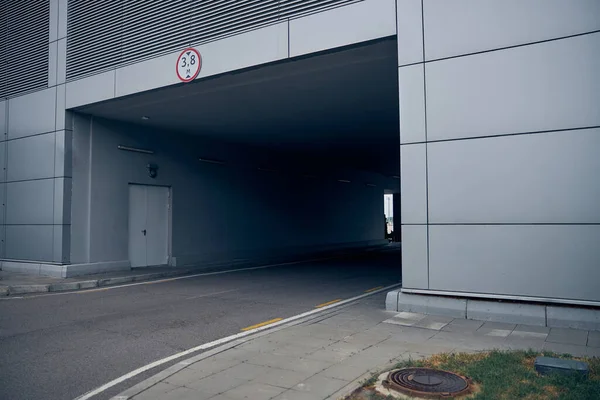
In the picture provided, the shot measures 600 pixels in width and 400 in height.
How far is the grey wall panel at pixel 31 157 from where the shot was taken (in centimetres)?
1420

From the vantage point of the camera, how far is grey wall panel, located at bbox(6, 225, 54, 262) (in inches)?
550

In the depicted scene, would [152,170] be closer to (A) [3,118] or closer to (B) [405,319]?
(A) [3,118]

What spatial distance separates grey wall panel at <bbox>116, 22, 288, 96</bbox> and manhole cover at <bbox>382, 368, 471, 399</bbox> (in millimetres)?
6858

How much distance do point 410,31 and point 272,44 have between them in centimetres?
288

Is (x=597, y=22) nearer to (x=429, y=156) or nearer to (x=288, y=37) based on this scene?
(x=429, y=156)

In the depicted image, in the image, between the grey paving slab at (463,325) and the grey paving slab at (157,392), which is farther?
the grey paving slab at (463,325)

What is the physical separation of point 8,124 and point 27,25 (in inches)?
123

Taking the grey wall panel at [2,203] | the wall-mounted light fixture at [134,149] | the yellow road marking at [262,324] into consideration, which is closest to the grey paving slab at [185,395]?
the yellow road marking at [262,324]

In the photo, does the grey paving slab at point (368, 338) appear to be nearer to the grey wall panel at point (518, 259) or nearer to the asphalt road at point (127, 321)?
the grey wall panel at point (518, 259)

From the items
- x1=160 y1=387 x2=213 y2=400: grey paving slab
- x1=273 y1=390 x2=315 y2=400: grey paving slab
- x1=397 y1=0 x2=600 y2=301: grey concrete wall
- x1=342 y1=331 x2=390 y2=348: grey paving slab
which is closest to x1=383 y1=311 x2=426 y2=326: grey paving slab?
x1=397 y1=0 x2=600 y2=301: grey concrete wall

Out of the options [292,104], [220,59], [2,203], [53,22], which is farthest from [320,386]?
[2,203]

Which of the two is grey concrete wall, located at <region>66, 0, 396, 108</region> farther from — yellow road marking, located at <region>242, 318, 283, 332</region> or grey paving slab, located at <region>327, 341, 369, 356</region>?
grey paving slab, located at <region>327, 341, 369, 356</region>

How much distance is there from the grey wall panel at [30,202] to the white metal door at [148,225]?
229 cm

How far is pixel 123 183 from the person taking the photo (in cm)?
1513
